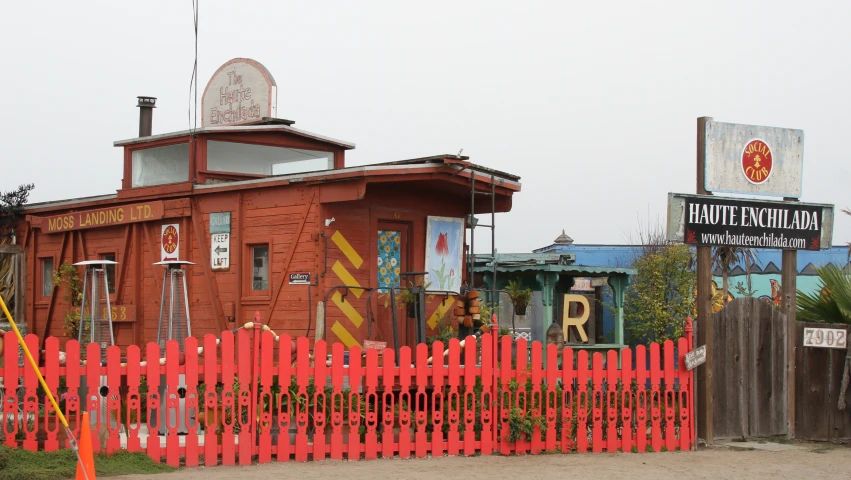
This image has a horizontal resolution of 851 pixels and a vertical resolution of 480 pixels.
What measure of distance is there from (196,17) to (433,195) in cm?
611

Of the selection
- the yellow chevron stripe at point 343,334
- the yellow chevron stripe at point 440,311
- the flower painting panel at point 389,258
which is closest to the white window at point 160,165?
the flower painting panel at point 389,258

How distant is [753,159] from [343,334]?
6333 mm

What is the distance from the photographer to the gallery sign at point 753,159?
1249 centimetres

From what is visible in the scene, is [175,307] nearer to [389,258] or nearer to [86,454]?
[389,258]

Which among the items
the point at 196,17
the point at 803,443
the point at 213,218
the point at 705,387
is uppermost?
the point at 196,17

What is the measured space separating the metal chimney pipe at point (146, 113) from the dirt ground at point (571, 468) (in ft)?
39.7

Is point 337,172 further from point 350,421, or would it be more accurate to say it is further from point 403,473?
point 403,473

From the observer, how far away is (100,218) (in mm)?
17531

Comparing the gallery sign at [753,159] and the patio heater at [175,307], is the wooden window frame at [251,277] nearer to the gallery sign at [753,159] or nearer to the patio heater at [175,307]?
the patio heater at [175,307]

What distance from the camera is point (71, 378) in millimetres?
10008

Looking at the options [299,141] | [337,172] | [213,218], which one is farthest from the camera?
[299,141]

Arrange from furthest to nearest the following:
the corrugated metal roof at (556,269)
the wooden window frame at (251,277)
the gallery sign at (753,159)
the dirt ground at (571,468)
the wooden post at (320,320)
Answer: the corrugated metal roof at (556,269), the wooden window frame at (251,277), the wooden post at (320,320), the gallery sign at (753,159), the dirt ground at (571,468)

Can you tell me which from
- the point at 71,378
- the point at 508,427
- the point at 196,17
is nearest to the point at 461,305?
the point at 508,427

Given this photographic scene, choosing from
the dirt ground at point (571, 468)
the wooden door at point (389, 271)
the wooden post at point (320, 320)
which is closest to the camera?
the dirt ground at point (571, 468)
